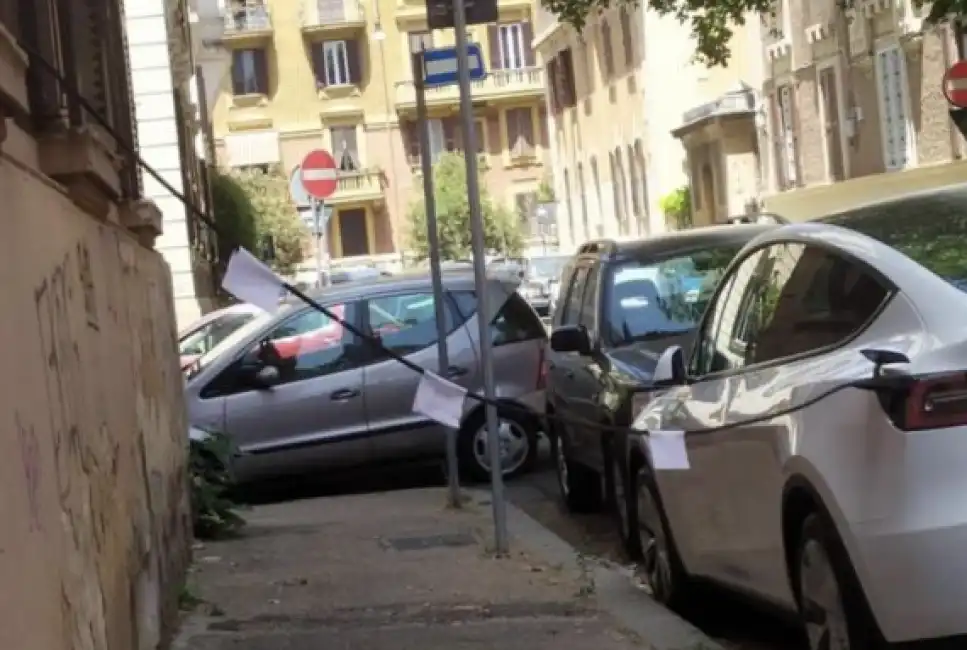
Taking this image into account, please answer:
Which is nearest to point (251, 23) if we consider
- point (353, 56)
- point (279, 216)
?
point (353, 56)

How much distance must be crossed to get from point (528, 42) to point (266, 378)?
57303mm

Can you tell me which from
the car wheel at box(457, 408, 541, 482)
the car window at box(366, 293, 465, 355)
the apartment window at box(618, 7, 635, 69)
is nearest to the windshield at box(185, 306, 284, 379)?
the car window at box(366, 293, 465, 355)

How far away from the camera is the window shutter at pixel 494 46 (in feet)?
230

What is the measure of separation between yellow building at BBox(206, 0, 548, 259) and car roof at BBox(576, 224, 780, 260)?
2229 inches

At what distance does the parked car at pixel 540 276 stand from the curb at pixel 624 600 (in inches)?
1090

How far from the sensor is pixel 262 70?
70.3 meters

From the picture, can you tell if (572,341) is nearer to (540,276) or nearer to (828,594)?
(828,594)

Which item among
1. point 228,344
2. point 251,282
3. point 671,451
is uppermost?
point 251,282

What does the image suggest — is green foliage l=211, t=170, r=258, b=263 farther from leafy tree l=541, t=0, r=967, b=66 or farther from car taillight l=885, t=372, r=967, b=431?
car taillight l=885, t=372, r=967, b=431

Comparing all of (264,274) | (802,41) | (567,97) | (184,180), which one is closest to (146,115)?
(184,180)

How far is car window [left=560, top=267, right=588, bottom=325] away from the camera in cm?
1276

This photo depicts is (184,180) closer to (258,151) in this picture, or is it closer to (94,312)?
(94,312)

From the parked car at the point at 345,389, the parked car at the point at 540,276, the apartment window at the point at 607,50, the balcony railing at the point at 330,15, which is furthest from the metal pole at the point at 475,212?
the balcony railing at the point at 330,15

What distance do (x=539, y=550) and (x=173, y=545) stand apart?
8.27 feet
